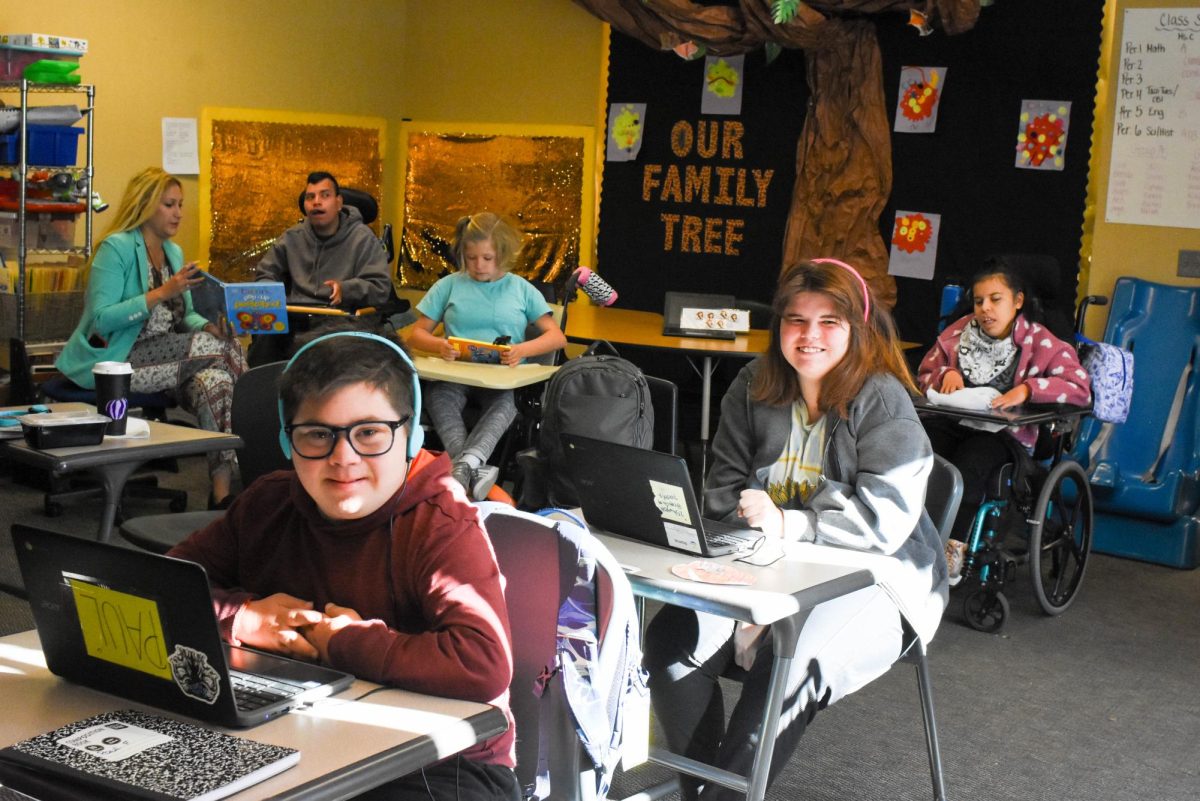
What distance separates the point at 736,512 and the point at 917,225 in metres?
4.14

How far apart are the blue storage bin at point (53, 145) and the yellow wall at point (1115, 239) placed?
4618 millimetres

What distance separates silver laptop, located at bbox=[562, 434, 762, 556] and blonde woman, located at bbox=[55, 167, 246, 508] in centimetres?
283

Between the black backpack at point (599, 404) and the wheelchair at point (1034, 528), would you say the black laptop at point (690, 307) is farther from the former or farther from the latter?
the black backpack at point (599, 404)

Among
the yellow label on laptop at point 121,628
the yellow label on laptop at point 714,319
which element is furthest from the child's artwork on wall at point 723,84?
the yellow label on laptop at point 121,628

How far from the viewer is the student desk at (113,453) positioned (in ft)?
10.5

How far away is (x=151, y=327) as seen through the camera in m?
5.33

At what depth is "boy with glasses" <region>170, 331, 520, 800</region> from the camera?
174 centimetres

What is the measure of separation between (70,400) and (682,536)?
342cm

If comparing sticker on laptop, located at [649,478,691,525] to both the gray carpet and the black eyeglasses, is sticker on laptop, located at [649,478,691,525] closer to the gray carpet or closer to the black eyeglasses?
the black eyeglasses

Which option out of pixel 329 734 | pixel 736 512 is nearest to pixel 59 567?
pixel 329 734

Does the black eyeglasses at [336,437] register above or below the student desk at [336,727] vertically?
above

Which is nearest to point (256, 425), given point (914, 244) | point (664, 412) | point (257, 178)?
point (664, 412)

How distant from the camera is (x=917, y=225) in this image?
6.57 meters

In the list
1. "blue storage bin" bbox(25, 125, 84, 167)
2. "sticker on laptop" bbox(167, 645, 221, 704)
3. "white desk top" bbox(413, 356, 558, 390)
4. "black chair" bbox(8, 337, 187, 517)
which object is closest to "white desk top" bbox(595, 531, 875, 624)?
"sticker on laptop" bbox(167, 645, 221, 704)
